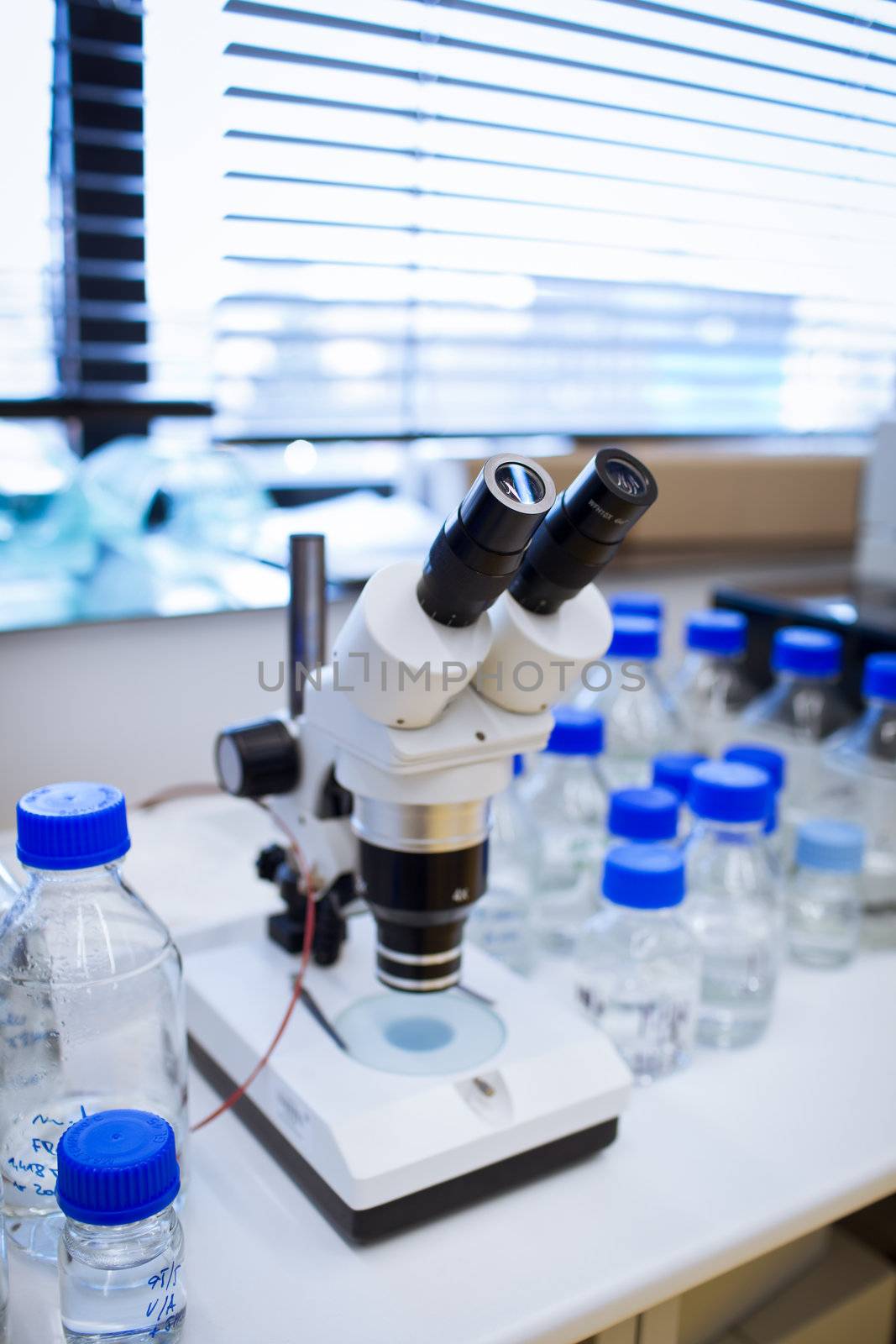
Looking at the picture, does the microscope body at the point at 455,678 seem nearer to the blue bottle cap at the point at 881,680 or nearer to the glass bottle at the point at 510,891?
the glass bottle at the point at 510,891

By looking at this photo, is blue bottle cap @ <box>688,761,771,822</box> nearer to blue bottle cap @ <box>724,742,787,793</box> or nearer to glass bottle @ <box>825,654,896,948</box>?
blue bottle cap @ <box>724,742,787,793</box>

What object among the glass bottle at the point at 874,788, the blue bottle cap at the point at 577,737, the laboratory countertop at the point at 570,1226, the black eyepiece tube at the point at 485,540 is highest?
the black eyepiece tube at the point at 485,540

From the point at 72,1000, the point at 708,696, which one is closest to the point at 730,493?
the point at 708,696

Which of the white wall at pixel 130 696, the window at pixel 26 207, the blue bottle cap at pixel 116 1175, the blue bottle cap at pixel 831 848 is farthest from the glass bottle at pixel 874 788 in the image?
the window at pixel 26 207

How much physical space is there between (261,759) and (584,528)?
0.31 m

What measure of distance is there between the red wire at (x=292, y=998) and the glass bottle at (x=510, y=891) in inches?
7.3

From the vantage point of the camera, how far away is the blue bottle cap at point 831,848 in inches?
38.7

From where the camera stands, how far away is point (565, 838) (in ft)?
3.55

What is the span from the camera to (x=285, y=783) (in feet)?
2.64

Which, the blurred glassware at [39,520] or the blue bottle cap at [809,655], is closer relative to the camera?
the blue bottle cap at [809,655]

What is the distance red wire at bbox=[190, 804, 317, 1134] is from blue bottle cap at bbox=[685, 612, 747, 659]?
24.4 inches

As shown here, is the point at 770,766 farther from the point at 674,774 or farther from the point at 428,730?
the point at 428,730

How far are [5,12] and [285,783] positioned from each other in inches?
41.8

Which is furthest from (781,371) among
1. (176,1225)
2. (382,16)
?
(176,1225)
